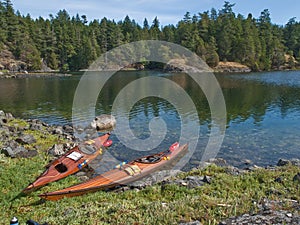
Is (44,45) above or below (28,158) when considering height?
above

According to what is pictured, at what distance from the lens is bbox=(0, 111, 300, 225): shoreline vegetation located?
28.2ft

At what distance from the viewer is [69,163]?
16.4m

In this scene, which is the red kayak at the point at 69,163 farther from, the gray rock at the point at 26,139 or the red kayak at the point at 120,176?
the gray rock at the point at 26,139

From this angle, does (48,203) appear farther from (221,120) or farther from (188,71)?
(188,71)

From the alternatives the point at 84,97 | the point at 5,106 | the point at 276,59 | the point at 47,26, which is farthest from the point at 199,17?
the point at 5,106

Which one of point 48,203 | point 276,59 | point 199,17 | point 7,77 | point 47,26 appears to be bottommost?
point 48,203

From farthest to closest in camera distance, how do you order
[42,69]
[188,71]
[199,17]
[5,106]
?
[199,17], [42,69], [188,71], [5,106]

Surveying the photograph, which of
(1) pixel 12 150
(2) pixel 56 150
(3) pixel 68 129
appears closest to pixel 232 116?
(3) pixel 68 129

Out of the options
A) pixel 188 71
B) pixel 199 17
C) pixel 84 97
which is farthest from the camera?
pixel 199 17

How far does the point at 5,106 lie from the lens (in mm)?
A: 41719

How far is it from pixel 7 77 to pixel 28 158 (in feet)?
260

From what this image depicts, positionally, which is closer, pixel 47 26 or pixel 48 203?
pixel 48 203

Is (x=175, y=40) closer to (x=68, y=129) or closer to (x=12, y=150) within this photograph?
(x=68, y=129)

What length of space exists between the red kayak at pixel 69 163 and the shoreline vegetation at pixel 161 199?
366 mm
